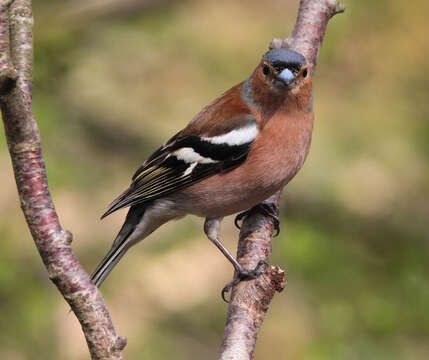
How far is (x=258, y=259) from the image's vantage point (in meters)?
3.38

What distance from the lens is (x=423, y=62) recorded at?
20.9ft

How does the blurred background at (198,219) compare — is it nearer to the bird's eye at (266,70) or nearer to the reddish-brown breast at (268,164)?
the reddish-brown breast at (268,164)

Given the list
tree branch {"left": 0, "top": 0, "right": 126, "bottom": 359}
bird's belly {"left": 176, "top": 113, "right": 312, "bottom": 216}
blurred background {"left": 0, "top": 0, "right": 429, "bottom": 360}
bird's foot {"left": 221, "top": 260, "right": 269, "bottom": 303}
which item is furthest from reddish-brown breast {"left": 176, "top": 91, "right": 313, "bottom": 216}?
tree branch {"left": 0, "top": 0, "right": 126, "bottom": 359}

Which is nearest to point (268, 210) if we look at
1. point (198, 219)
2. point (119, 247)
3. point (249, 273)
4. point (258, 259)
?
point (258, 259)

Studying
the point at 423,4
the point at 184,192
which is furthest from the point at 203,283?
the point at 423,4

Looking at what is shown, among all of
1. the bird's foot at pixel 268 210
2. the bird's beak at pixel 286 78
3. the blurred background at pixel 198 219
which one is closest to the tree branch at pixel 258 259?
the bird's foot at pixel 268 210

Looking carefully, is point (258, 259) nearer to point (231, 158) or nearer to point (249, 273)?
point (249, 273)

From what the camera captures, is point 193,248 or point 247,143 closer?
point 247,143

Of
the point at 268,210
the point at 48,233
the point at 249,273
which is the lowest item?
the point at 48,233

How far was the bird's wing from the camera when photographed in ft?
12.2

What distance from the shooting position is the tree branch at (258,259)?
248 cm

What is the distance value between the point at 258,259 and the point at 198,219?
2.29m

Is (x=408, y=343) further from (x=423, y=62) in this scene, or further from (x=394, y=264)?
(x=423, y=62)

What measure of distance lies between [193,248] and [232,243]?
13.7 inches
